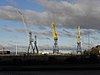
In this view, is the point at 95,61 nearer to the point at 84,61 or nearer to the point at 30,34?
the point at 84,61

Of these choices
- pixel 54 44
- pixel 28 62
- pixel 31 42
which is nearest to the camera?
pixel 28 62

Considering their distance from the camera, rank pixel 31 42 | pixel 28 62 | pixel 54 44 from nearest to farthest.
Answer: pixel 28 62 < pixel 31 42 < pixel 54 44

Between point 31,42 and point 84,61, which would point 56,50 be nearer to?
point 31,42

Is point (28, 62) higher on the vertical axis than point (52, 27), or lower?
lower

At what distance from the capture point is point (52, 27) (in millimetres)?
190500

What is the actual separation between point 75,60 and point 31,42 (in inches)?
4887

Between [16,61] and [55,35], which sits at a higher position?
[55,35]

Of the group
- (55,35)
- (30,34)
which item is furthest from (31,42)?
(55,35)

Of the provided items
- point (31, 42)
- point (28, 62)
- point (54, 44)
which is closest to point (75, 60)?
point (28, 62)

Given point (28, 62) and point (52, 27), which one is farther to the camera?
Answer: point (52, 27)

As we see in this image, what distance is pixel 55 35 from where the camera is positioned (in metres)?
191

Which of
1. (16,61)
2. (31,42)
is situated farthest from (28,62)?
(31,42)

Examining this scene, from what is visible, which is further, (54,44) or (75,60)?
(54,44)

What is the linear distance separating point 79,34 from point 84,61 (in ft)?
466
